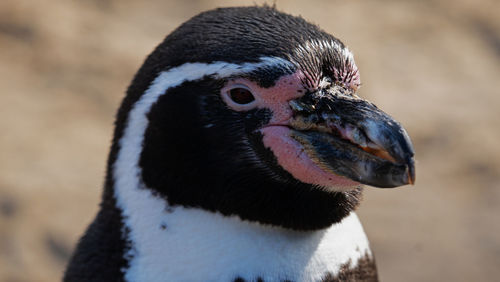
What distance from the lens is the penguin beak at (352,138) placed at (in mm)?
2021

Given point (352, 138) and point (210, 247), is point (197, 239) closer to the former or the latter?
point (210, 247)

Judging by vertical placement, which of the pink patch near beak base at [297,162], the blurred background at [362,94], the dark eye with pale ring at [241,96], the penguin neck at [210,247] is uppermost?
the blurred background at [362,94]

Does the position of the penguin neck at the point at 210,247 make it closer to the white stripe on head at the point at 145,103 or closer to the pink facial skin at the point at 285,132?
the white stripe on head at the point at 145,103

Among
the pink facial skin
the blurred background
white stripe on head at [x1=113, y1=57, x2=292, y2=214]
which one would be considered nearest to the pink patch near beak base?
the pink facial skin

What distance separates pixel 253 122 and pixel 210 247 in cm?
34

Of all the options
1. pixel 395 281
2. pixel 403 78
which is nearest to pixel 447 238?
pixel 395 281

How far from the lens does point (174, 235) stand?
88.0 inches

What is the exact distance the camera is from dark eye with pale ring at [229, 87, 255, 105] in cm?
219

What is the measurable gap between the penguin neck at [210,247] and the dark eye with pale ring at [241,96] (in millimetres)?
296

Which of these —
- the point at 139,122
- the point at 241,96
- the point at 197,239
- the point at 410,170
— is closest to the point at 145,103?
the point at 139,122

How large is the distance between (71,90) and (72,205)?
99cm

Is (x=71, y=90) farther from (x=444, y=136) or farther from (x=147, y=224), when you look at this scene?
(x=147, y=224)

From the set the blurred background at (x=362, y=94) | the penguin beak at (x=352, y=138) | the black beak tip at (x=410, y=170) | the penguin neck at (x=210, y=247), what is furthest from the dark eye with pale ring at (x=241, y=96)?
the blurred background at (x=362, y=94)

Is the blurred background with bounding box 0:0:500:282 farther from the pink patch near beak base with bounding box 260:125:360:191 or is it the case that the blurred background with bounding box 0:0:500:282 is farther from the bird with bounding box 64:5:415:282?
the pink patch near beak base with bounding box 260:125:360:191
